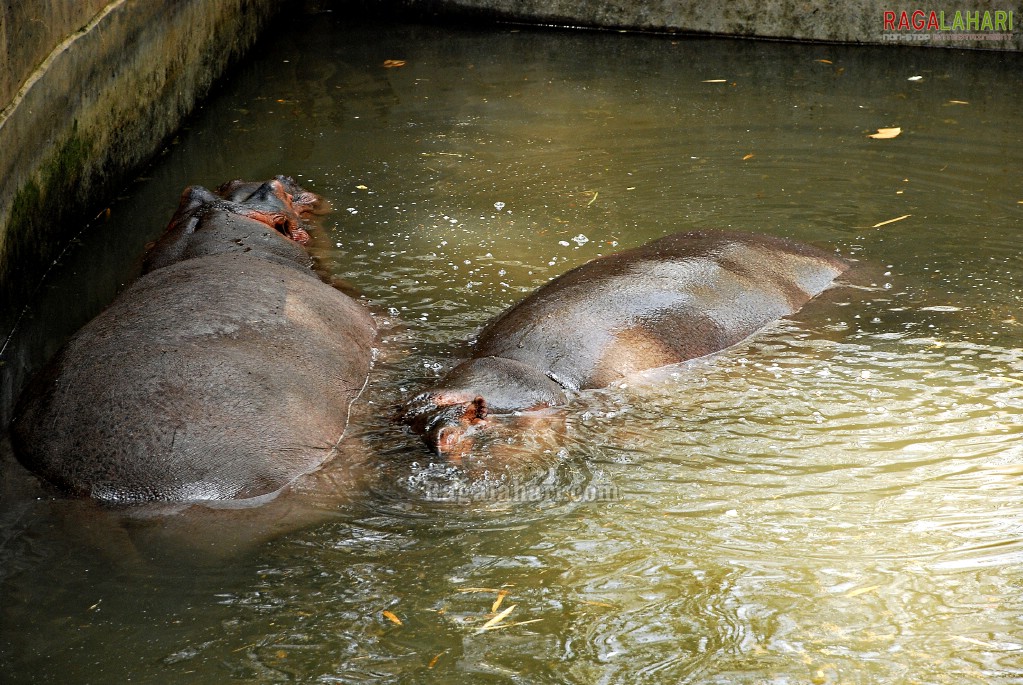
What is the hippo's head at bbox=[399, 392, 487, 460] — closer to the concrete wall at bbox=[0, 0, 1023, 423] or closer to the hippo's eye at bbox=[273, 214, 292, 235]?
the concrete wall at bbox=[0, 0, 1023, 423]

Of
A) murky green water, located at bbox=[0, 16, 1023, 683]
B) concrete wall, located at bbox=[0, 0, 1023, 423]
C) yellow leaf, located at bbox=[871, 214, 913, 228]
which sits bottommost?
murky green water, located at bbox=[0, 16, 1023, 683]

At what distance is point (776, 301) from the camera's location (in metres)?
6.06

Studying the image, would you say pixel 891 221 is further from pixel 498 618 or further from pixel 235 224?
pixel 498 618

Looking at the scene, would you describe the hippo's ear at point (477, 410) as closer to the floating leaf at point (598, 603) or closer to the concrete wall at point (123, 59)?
the floating leaf at point (598, 603)

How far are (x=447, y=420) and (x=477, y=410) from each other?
0.48ft

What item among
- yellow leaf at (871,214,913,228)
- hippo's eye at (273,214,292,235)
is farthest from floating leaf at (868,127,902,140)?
hippo's eye at (273,214,292,235)

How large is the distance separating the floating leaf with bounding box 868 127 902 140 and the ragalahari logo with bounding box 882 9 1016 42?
2907 mm

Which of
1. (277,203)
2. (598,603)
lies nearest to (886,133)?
(277,203)

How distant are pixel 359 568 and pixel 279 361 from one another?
1093 millimetres

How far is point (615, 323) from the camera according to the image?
5570mm

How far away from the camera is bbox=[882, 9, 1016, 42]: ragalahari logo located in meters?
11.5

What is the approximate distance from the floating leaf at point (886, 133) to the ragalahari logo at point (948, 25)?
9.54ft

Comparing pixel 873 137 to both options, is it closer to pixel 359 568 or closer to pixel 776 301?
pixel 776 301

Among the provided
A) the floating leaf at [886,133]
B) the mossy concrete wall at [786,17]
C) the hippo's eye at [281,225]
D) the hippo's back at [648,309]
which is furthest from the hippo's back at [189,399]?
the mossy concrete wall at [786,17]
